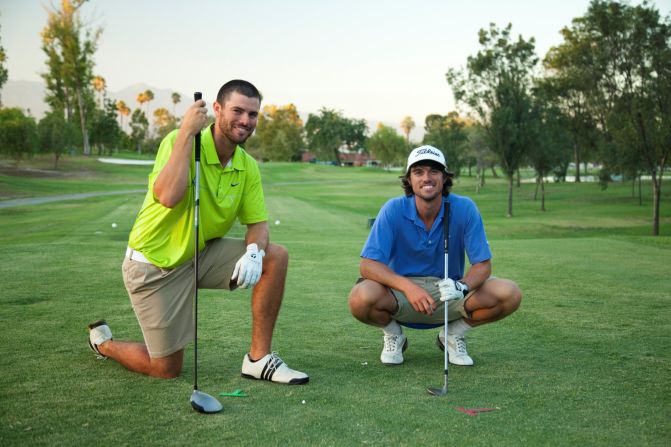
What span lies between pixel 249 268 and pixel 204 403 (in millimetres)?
1055

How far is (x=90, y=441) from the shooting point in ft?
11.4

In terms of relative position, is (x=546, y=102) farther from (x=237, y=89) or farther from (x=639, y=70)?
(x=237, y=89)

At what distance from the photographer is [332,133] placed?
493 ft

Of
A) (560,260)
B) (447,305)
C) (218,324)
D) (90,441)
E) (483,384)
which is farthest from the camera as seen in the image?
(560,260)

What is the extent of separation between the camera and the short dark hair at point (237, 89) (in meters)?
4.77

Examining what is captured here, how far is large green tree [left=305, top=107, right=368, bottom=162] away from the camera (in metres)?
150

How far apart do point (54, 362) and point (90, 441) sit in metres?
1.65

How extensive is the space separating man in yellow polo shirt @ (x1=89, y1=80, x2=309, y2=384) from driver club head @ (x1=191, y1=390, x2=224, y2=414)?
0.67m

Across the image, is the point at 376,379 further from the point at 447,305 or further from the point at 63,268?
the point at 63,268

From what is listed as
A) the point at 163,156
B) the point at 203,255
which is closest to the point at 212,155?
the point at 163,156

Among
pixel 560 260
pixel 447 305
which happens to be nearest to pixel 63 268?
pixel 447 305

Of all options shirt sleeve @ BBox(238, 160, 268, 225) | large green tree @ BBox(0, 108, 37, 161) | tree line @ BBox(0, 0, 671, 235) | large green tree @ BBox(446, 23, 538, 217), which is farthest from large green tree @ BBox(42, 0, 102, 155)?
shirt sleeve @ BBox(238, 160, 268, 225)

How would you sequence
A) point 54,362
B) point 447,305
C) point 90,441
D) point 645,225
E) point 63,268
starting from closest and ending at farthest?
1. point 90,441
2. point 54,362
3. point 447,305
4. point 63,268
5. point 645,225

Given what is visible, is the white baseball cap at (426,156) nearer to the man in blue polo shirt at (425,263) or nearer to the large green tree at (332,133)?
the man in blue polo shirt at (425,263)
